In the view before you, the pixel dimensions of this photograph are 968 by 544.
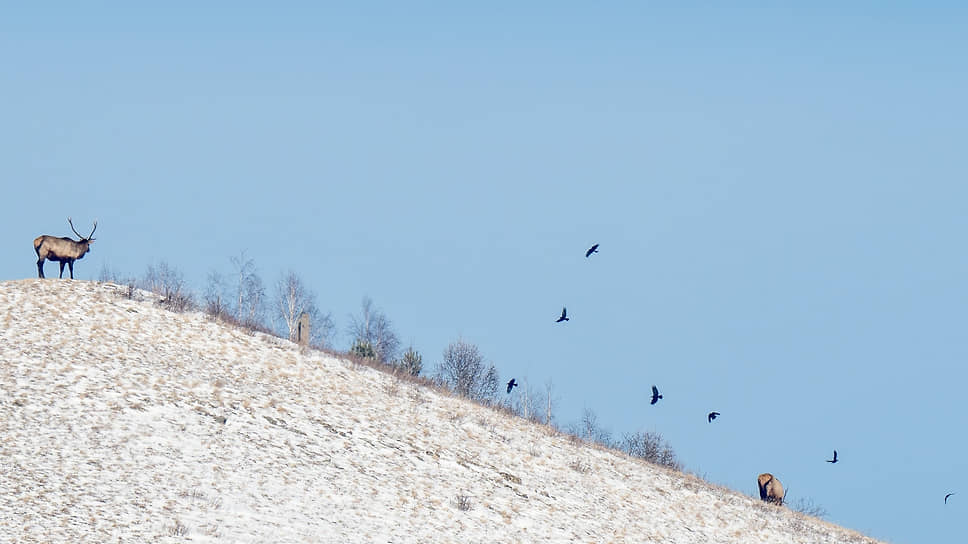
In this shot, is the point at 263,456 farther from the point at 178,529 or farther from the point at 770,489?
the point at 770,489

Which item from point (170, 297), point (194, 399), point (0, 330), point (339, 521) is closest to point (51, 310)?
point (0, 330)

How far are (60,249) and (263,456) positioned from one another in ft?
48.0

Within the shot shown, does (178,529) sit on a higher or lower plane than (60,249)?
lower

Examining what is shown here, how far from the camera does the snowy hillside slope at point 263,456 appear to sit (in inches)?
803

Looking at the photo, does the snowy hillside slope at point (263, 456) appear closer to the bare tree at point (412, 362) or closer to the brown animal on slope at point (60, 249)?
the brown animal on slope at point (60, 249)

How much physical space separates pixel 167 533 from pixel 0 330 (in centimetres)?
1277

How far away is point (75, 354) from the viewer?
90.7ft

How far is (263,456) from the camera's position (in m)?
24.6

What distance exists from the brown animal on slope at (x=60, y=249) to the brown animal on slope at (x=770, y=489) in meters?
26.7

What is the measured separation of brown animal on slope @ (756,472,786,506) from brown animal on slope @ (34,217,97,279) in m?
26.7

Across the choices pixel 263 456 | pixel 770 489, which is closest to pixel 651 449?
pixel 770 489

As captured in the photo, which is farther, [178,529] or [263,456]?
[263,456]

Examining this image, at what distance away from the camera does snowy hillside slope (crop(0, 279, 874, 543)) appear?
20.4 m

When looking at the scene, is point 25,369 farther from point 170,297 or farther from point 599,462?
point 599,462
